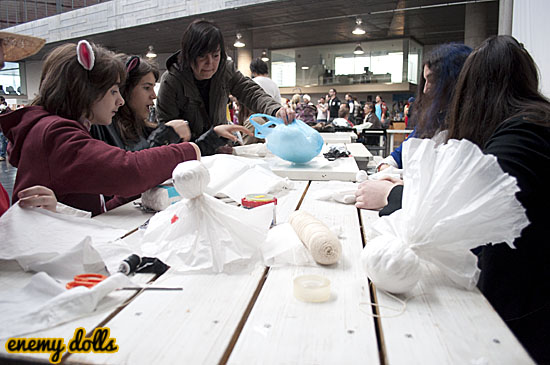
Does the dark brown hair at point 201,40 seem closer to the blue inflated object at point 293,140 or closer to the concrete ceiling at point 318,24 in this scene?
the blue inflated object at point 293,140

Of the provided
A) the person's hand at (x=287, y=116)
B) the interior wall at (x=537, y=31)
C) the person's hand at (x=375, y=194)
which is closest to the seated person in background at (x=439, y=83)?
the person's hand at (x=375, y=194)

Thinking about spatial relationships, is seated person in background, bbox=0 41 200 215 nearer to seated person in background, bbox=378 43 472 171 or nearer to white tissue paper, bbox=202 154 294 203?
white tissue paper, bbox=202 154 294 203

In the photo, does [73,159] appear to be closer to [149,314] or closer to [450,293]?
[149,314]

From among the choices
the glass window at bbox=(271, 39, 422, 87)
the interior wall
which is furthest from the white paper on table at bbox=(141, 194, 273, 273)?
the glass window at bbox=(271, 39, 422, 87)

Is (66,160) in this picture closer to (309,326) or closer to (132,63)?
(309,326)

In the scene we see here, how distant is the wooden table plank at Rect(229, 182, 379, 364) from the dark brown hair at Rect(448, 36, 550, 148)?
21.4 inches

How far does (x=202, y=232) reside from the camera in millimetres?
854

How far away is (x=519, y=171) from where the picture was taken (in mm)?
811

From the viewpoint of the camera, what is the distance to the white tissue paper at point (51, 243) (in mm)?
790

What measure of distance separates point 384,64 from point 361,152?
1246 cm

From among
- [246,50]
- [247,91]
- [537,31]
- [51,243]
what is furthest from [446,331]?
[246,50]

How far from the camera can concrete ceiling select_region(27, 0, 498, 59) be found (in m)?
8.78

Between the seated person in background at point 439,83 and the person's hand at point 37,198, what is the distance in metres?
1.42

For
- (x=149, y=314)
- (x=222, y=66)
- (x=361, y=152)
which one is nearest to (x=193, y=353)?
(x=149, y=314)
